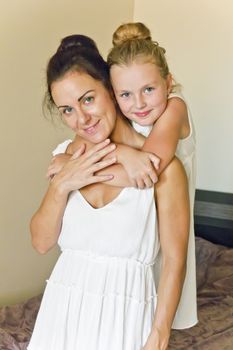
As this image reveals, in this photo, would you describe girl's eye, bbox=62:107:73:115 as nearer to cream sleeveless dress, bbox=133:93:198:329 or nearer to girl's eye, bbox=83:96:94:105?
girl's eye, bbox=83:96:94:105

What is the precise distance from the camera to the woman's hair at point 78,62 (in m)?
1.17

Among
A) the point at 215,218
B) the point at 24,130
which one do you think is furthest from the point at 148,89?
Answer: the point at 215,218

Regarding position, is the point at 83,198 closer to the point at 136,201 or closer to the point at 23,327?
the point at 136,201

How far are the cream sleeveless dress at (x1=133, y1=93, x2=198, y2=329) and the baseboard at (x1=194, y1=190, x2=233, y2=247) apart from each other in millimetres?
1513

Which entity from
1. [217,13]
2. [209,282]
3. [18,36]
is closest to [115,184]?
[18,36]

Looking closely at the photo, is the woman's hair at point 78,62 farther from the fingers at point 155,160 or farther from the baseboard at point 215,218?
the baseboard at point 215,218

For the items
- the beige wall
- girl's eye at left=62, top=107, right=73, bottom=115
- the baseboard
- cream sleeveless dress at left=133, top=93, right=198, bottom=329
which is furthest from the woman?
the baseboard

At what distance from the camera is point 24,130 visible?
2441 mm

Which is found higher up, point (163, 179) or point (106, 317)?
point (163, 179)

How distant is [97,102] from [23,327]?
1.26 metres

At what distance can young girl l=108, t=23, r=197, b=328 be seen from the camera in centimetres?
116

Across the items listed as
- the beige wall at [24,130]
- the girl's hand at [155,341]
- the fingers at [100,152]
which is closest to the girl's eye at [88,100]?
the fingers at [100,152]

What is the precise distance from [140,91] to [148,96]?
0.08ft

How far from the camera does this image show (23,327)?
6.97ft
